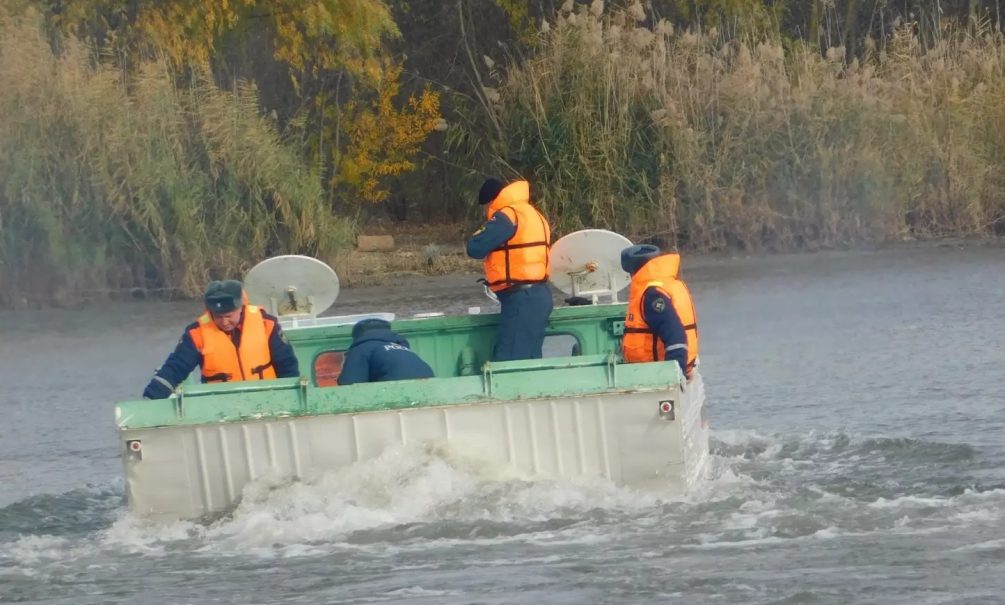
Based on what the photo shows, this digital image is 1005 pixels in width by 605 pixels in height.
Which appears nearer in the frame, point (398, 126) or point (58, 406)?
point (58, 406)

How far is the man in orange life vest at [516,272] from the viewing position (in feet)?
35.9

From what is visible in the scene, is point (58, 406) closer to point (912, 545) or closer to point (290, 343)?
point (290, 343)

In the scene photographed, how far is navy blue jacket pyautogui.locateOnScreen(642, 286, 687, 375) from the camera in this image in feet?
32.7

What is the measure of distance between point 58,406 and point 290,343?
4.63 metres

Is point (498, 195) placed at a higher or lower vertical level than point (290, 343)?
higher

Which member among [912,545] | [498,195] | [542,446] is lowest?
[912,545]

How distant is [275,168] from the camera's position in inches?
917

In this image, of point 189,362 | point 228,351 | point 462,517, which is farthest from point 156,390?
point 462,517

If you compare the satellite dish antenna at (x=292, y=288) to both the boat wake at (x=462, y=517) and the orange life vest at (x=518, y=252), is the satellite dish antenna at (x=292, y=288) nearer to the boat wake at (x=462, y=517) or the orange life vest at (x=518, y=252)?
the orange life vest at (x=518, y=252)

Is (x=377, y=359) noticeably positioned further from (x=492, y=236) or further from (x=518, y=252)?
(x=518, y=252)

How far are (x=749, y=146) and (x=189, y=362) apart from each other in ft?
50.5

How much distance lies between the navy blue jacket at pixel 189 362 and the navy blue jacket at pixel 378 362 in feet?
1.41

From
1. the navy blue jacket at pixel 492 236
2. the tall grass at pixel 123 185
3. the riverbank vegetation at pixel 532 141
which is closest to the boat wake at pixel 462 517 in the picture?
the navy blue jacket at pixel 492 236

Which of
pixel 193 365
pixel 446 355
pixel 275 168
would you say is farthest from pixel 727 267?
pixel 193 365
